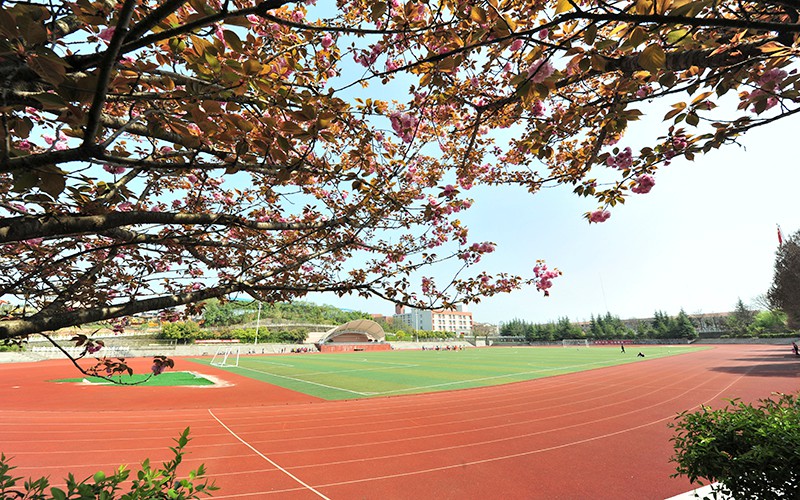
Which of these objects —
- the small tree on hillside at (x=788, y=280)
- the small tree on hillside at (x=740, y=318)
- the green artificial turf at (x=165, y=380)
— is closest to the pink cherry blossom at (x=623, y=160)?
the green artificial turf at (x=165, y=380)

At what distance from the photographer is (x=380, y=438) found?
8.53 metres

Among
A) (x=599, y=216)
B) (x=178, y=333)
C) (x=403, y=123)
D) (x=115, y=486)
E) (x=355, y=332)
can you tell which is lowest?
(x=355, y=332)

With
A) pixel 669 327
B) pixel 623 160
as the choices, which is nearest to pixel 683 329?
pixel 669 327

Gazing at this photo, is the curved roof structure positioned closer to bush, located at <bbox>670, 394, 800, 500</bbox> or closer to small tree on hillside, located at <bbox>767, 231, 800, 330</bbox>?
small tree on hillside, located at <bbox>767, 231, 800, 330</bbox>

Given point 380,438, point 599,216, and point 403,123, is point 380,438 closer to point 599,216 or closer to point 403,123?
point 599,216

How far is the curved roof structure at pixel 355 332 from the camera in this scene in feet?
198

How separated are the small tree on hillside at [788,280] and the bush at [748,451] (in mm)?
34977

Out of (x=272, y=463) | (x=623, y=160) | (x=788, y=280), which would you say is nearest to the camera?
(x=623, y=160)

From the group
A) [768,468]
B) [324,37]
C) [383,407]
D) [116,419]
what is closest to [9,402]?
[116,419]

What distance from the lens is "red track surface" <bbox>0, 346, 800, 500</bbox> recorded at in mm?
5973

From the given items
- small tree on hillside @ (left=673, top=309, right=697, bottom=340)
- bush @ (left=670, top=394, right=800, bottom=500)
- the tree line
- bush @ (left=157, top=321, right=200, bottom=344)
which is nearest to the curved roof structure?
bush @ (left=157, top=321, right=200, bottom=344)

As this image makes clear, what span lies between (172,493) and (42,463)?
809cm

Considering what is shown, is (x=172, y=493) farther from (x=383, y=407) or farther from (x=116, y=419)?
(x=116, y=419)

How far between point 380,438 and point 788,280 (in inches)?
1456
